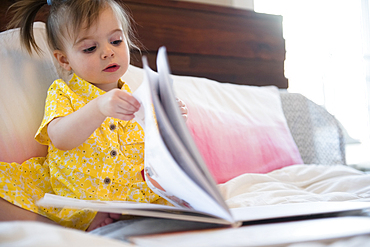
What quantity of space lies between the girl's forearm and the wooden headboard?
768 mm

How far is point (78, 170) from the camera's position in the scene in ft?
2.56

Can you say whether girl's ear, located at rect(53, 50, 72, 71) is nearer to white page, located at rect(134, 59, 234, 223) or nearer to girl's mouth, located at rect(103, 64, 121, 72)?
girl's mouth, located at rect(103, 64, 121, 72)

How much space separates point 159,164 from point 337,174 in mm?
799

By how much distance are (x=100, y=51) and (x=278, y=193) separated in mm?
549

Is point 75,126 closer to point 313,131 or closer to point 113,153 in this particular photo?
point 113,153

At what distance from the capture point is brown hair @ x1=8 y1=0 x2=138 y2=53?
844 millimetres

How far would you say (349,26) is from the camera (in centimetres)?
280

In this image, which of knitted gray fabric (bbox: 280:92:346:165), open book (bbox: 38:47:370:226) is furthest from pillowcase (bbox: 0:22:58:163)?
knitted gray fabric (bbox: 280:92:346:165)

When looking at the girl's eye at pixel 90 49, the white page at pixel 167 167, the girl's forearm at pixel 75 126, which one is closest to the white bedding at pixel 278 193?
the white page at pixel 167 167

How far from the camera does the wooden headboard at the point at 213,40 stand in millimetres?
1515

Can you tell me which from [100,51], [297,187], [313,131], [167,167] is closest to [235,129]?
[297,187]

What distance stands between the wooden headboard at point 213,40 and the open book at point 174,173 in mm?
1037

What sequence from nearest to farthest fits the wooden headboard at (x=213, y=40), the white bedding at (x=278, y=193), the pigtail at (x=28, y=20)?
1. the white bedding at (x=278, y=193)
2. the pigtail at (x=28, y=20)
3. the wooden headboard at (x=213, y=40)

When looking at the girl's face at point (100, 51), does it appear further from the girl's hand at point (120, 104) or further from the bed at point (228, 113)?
the girl's hand at point (120, 104)
